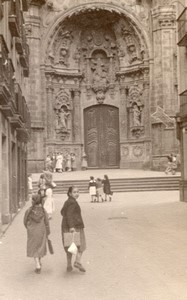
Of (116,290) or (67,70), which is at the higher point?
(67,70)

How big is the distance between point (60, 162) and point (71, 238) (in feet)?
84.3

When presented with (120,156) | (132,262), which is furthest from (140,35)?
(132,262)

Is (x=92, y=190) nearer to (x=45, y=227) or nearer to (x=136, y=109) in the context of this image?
(x=45, y=227)

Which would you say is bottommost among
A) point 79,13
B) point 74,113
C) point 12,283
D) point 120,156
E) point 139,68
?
point 12,283

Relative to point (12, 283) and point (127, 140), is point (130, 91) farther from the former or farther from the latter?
point (12, 283)

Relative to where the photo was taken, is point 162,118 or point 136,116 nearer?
point 162,118

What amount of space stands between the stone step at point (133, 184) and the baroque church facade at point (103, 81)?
512cm

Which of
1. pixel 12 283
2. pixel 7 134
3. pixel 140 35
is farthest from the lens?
pixel 140 35

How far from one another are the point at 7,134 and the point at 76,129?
807 inches

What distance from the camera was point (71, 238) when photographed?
882 cm

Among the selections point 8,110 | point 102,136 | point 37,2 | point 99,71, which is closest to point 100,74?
point 99,71

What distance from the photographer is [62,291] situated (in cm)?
743

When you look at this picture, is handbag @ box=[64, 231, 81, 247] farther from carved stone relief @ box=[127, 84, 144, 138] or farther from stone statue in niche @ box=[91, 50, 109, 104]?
stone statue in niche @ box=[91, 50, 109, 104]

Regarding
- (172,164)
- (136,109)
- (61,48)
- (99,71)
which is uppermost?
(61,48)
